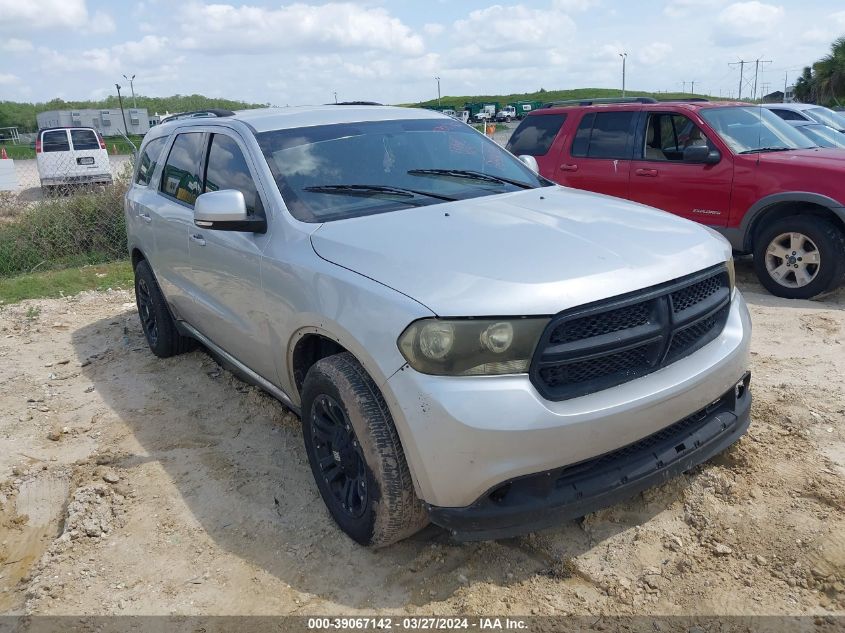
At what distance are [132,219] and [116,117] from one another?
58491mm

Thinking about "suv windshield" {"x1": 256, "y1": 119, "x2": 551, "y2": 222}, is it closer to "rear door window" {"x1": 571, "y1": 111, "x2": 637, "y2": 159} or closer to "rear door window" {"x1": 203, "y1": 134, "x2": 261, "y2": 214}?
"rear door window" {"x1": 203, "y1": 134, "x2": 261, "y2": 214}

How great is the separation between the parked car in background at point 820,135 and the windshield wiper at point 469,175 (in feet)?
16.5

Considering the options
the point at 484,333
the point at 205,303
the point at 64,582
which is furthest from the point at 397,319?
the point at 205,303

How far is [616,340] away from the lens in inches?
104

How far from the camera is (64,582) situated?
10.0 feet

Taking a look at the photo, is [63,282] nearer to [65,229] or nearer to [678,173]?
[65,229]

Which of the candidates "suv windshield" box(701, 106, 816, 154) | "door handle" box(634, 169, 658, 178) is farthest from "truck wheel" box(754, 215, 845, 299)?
"door handle" box(634, 169, 658, 178)

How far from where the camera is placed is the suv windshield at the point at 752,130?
7.03m

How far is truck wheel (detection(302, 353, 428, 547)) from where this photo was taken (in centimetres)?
273

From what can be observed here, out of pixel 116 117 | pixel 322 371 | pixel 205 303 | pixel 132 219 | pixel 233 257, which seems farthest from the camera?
pixel 116 117

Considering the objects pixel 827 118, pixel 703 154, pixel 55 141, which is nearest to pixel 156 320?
Result: pixel 703 154

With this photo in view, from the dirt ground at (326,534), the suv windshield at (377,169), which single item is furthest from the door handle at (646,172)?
the suv windshield at (377,169)

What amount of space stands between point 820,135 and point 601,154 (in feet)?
8.05

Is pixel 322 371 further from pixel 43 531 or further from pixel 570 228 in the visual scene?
pixel 43 531
